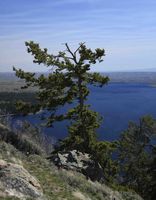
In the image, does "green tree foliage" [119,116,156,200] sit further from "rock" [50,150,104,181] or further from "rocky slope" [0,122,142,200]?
"rocky slope" [0,122,142,200]

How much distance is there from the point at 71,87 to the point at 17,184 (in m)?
16.7

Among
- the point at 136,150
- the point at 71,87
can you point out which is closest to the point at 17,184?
the point at 71,87

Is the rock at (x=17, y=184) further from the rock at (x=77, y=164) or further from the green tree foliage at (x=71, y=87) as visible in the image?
the green tree foliage at (x=71, y=87)

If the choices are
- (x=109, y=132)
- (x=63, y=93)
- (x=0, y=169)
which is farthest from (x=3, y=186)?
(x=109, y=132)

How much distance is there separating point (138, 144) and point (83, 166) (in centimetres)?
2814

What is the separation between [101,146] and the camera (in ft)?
100

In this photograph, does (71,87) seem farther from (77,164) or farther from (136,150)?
(136,150)

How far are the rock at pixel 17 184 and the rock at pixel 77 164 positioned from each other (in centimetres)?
663

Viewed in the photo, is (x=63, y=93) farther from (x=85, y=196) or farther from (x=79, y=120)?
(x=85, y=196)

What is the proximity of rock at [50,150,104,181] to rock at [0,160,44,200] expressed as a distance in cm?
663

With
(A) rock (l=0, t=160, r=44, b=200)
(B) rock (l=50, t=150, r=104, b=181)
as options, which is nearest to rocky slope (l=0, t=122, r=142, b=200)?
(A) rock (l=0, t=160, r=44, b=200)

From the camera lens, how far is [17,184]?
567 inches

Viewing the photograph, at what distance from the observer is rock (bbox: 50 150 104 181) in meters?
22.8

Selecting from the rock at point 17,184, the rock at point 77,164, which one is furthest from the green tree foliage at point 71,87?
the rock at point 17,184
